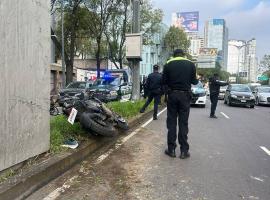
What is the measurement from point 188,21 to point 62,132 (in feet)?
260

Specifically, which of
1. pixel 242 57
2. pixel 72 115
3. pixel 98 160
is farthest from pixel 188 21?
pixel 98 160

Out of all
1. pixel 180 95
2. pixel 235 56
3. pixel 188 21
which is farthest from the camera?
pixel 235 56

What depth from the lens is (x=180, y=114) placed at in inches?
295

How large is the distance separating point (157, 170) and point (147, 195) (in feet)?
4.43

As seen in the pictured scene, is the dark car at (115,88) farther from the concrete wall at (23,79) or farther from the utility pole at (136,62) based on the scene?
the concrete wall at (23,79)

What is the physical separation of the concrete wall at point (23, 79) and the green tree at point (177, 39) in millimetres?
64100

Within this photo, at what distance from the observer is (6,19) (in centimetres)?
496

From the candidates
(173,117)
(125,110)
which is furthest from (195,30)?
(173,117)

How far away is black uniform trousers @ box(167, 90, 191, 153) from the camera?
7.44 m

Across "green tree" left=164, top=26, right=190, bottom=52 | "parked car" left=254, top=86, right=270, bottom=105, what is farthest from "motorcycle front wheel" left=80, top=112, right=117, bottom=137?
"green tree" left=164, top=26, right=190, bottom=52

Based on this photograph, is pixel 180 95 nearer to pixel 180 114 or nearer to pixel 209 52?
pixel 180 114

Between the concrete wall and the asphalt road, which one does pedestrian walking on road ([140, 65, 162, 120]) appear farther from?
the concrete wall

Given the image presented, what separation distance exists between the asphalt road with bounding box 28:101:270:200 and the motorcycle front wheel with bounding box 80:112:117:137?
0.43 metres

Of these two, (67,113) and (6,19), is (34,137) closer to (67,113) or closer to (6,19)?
(6,19)
